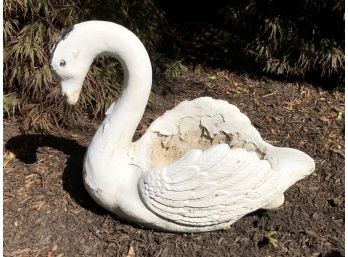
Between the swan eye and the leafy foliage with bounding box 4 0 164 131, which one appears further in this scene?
the leafy foliage with bounding box 4 0 164 131

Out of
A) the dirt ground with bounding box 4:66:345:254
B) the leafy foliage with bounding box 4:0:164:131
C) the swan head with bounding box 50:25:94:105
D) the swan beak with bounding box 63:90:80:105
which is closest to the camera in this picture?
the swan head with bounding box 50:25:94:105

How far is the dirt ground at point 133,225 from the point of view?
103 inches

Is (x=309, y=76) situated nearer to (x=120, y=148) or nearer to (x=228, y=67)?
(x=228, y=67)

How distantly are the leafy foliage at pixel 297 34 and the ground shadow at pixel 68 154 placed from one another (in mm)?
1946

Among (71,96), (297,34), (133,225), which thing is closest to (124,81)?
(71,96)

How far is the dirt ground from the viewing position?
8.55ft

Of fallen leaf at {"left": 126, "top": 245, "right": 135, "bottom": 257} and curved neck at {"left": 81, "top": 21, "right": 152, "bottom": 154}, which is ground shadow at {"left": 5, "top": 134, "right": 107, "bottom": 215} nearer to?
fallen leaf at {"left": 126, "top": 245, "right": 135, "bottom": 257}

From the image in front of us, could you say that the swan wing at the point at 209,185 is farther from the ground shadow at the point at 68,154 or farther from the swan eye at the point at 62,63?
the swan eye at the point at 62,63

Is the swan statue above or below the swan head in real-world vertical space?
below

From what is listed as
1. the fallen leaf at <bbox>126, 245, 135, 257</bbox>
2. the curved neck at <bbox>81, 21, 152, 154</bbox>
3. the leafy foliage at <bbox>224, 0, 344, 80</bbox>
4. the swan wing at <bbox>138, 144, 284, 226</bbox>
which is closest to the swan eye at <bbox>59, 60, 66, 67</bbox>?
the curved neck at <bbox>81, 21, 152, 154</bbox>

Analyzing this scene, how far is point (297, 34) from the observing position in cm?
439

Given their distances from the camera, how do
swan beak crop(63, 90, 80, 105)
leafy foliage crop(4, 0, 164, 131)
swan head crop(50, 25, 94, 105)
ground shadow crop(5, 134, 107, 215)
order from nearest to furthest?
swan head crop(50, 25, 94, 105), swan beak crop(63, 90, 80, 105), ground shadow crop(5, 134, 107, 215), leafy foliage crop(4, 0, 164, 131)

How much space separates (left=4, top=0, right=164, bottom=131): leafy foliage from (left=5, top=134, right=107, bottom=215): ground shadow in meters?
0.17

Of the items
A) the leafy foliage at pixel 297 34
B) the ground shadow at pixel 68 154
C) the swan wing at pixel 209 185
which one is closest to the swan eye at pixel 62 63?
the swan wing at pixel 209 185
